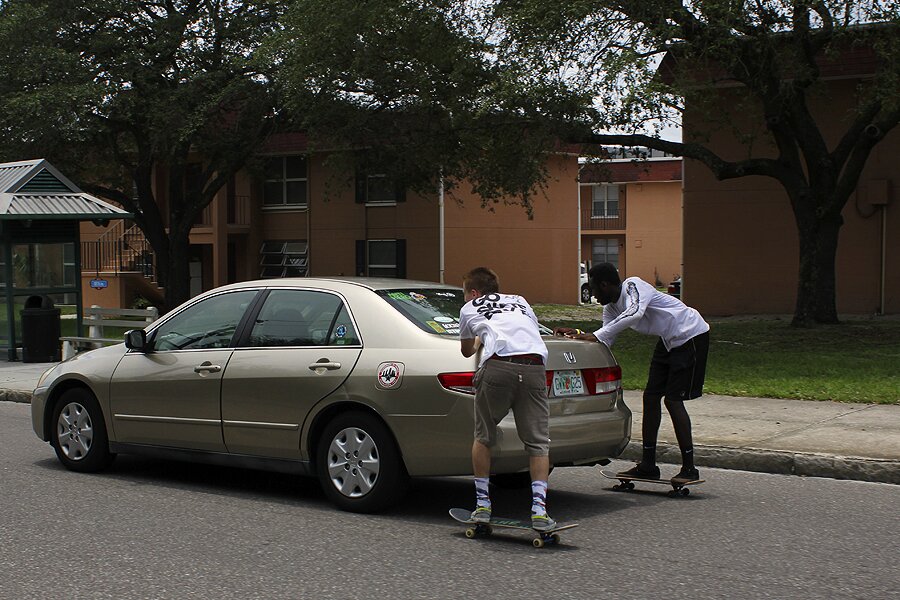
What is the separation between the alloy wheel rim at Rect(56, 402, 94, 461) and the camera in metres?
8.75

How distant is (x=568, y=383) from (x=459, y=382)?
809 millimetres

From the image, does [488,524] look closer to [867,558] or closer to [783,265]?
[867,558]

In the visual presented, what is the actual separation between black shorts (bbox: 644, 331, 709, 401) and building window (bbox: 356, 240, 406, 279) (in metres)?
27.4

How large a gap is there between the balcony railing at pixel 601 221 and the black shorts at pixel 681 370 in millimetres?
44539

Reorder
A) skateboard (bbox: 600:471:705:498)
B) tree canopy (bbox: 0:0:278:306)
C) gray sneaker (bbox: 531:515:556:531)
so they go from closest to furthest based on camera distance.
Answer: gray sneaker (bbox: 531:515:556:531), skateboard (bbox: 600:471:705:498), tree canopy (bbox: 0:0:278:306)

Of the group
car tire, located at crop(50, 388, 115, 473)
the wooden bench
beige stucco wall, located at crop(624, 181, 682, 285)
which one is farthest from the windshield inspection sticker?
beige stucco wall, located at crop(624, 181, 682, 285)

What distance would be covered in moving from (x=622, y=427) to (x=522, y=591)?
2.31m

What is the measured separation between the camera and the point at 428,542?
21.1 ft

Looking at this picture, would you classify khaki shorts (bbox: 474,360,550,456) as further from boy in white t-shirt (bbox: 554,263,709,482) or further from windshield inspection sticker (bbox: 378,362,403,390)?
boy in white t-shirt (bbox: 554,263,709,482)

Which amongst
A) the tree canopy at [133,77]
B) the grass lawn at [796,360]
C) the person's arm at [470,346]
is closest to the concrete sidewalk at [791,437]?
the grass lawn at [796,360]

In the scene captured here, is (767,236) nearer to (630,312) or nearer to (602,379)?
(630,312)

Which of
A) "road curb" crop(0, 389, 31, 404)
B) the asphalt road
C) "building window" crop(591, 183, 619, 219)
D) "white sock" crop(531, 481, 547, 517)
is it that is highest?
"building window" crop(591, 183, 619, 219)

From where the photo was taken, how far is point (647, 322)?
7828 mm

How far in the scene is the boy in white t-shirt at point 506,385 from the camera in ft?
20.9
